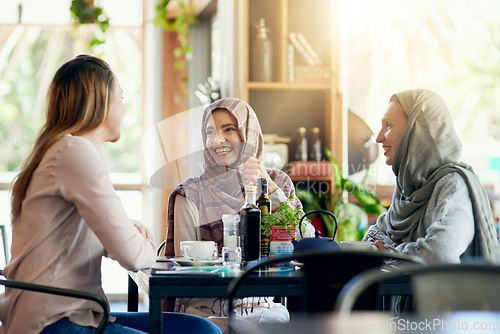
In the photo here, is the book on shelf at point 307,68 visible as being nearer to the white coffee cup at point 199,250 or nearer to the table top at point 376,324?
the white coffee cup at point 199,250

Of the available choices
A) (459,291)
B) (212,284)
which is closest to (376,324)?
(459,291)

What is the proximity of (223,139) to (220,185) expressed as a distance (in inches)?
7.9

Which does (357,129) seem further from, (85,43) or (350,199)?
(85,43)

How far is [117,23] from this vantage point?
527 cm

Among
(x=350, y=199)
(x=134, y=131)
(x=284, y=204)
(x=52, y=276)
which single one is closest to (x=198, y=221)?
(x=284, y=204)

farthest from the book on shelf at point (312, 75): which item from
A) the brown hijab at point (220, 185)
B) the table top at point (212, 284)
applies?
the table top at point (212, 284)

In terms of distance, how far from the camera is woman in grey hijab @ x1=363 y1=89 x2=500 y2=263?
2.10 metres

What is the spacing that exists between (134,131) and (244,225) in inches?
143

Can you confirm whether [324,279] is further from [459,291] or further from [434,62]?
[434,62]

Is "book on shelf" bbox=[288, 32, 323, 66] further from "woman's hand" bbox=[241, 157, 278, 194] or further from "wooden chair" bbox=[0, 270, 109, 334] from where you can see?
"wooden chair" bbox=[0, 270, 109, 334]

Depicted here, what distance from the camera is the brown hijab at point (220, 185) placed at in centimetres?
249

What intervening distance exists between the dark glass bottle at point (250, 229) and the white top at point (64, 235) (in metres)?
0.36

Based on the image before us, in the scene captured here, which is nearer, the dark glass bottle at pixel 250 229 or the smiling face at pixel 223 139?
the dark glass bottle at pixel 250 229

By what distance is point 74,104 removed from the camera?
1.77 meters
